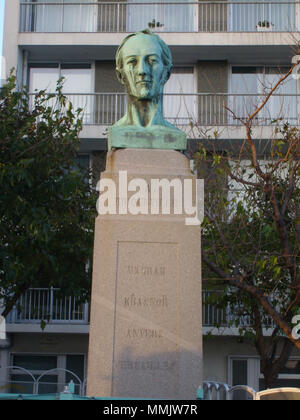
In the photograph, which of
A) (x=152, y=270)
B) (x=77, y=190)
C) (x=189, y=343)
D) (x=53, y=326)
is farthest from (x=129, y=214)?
(x=53, y=326)

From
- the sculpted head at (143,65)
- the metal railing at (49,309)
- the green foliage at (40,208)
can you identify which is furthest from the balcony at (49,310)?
the sculpted head at (143,65)

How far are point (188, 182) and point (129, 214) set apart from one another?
79cm

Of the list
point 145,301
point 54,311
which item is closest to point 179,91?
point 54,311

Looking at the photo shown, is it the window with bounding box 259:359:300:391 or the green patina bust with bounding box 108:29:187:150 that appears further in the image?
the window with bounding box 259:359:300:391

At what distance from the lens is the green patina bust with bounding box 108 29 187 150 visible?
8.41 m

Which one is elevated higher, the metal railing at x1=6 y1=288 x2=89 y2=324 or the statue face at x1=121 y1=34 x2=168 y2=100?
the statue face at x1=121 y1=34 x2=168 y2=100

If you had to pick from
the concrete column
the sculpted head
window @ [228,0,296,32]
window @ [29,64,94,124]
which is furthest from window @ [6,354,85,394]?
the sculpted head

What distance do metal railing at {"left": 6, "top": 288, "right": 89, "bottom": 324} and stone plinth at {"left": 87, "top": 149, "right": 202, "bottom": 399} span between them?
1184 cm

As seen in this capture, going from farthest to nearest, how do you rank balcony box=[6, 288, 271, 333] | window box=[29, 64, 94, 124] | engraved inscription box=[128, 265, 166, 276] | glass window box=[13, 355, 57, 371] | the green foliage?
1. window box=[29, 64, 94, 124]
2. glass window box=[13, 355, 57, 371]
3. balcony box=[6, 288, 271, 333]
4. the green foliage
5. engraved inscription box=[128, 265, 166, 276]

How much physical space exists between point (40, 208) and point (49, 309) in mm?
7468

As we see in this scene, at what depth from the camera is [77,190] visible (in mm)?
13922

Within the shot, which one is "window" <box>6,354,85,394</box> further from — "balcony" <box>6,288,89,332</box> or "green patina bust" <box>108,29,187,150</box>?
"green patina bust" <box>108,29,187,150</box>

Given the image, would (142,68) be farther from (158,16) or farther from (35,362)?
(158,16)

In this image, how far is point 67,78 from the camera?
70.9 feet
